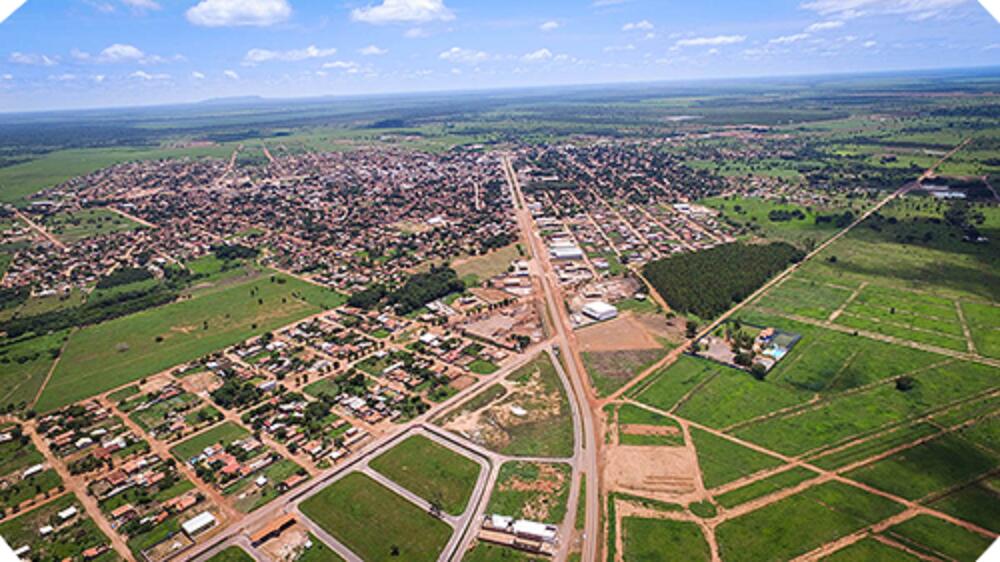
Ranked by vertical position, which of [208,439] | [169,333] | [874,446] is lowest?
[874,446]

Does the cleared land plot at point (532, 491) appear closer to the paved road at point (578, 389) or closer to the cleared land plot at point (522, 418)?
the paved road at point (578, 389)

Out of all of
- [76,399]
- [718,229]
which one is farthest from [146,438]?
[718,229]

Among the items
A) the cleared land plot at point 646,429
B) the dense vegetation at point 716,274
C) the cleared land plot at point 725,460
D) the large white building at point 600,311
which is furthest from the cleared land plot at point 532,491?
the dense vegetation at point 716,274

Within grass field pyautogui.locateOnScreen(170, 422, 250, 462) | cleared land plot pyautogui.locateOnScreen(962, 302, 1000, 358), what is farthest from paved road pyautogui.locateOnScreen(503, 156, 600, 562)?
cleared land plot pyautogui.locateOnScreen(962, 302, 1000, 358)

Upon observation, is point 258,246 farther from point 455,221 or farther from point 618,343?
point 618,343

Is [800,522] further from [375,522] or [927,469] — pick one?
[375,522]

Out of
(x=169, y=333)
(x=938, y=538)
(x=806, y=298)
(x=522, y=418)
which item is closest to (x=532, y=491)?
(x=522, y=418)
